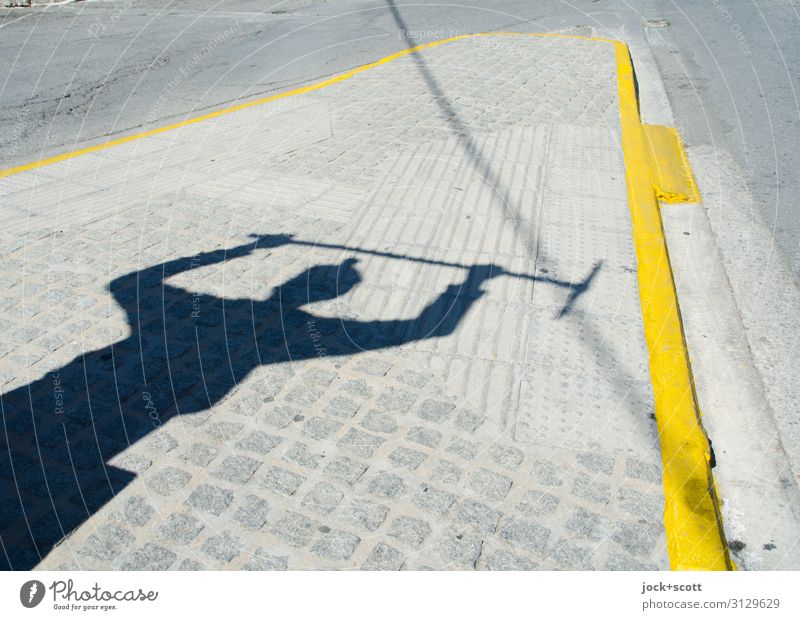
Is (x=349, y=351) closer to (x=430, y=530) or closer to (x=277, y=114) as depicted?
(x=430, y=530)

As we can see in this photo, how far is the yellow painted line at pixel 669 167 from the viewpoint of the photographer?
6.87 metres

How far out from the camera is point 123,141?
26.0 feet

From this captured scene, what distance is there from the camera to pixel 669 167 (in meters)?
7.47

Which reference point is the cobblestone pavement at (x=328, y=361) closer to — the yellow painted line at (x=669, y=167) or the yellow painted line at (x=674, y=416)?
the yellow painted line at (x=674, y=416)

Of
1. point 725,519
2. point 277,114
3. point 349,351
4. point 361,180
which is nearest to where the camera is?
point 725,519

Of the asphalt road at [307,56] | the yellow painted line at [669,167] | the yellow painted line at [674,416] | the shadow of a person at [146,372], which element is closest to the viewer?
the yellow painted line at [674,416]

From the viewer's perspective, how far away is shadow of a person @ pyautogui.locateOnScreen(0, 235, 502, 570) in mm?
3322

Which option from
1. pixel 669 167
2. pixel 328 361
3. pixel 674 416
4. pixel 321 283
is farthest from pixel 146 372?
pixel 669 167

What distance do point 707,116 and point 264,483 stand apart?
7.51m

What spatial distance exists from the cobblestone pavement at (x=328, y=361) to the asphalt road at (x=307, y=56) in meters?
1.45

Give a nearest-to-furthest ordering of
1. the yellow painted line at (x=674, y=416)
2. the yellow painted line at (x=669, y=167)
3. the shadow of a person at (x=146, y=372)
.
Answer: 1. the yellow painted line at (x=674, y=416)
2. the shadow of a person at (x=146, y=372)
3. the yellow painted line at (x=669, y=167)

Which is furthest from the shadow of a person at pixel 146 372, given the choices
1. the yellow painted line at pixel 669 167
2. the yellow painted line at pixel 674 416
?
the yellow painted line at pixel 669 167

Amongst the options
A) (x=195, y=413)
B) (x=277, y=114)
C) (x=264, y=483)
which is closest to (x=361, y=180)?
(x=277, y=114)

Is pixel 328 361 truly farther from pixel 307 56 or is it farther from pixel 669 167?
pixel 307 56
